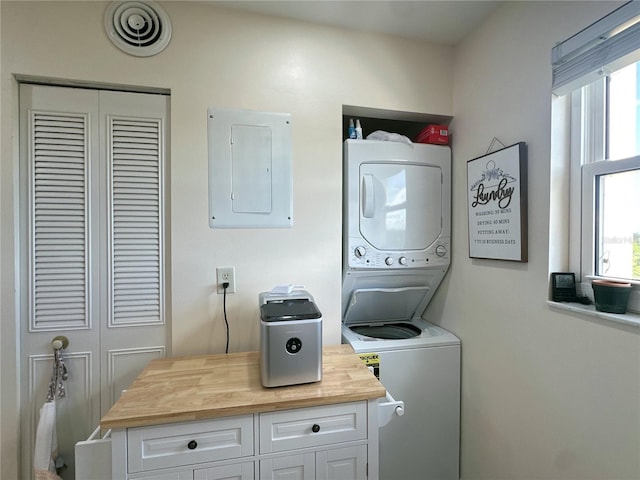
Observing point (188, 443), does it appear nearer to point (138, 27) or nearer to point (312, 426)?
point (312, 426)

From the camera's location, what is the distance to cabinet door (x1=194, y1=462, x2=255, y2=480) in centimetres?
96

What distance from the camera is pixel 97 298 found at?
1344 mm

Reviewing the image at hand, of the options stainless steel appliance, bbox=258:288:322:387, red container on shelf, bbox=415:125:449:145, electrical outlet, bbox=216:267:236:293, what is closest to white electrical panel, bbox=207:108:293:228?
electrical outlet, bbox=216:267:236:293

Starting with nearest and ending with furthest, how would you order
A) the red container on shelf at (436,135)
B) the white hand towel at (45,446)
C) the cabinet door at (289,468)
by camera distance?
the cabinet door at (289,468)
the white hand towel at (45,446)
the red container on shelf at (436,135)

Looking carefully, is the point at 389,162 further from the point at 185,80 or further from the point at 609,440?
the point at 609,440

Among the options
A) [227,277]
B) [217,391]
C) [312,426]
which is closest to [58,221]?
[227,277]

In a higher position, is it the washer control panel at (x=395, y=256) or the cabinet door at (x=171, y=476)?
the washer control panel at (x=395, y=256)

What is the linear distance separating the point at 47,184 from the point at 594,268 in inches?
92.7

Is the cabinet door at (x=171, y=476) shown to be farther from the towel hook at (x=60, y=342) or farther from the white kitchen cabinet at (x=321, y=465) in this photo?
the towel hook at (x=60, y=342)

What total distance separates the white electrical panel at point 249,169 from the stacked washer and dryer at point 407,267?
36 cm

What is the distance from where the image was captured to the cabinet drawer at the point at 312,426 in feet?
3.29

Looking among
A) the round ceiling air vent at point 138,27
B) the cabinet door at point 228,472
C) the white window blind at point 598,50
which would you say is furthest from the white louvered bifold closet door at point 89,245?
the white window blind at point 598,50

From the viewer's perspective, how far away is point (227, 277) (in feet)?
4.70

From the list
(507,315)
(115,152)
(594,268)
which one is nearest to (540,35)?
(594,268)
